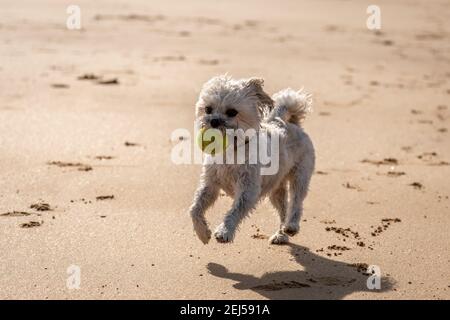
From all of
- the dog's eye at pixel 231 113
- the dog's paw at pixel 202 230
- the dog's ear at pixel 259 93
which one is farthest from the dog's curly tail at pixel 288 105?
the dog's paw at pixel 202 230

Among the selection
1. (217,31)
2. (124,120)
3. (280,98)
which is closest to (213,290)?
(280,98)

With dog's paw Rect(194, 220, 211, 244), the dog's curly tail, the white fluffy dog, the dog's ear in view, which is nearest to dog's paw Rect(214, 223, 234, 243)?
the white fluffy dog

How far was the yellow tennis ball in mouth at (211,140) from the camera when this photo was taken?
5.27m

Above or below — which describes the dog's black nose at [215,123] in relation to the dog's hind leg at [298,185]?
above

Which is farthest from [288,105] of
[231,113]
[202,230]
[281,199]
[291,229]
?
[202,230]

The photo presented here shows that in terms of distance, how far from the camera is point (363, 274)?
5309 mm

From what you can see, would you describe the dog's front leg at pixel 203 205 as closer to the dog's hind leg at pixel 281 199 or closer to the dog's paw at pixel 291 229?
the dog's paw at pixel 291 229

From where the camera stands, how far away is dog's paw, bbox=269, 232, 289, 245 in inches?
233

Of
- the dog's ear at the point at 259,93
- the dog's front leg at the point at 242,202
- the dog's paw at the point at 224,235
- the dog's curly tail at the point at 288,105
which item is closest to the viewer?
the dog's paw at the point at 224,235

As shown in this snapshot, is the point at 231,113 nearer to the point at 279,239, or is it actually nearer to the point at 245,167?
the point at 245,167

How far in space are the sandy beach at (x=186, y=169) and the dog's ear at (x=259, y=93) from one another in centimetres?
109

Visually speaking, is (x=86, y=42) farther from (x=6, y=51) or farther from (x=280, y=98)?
(x=280, y=98)

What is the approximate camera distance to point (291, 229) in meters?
5.77
